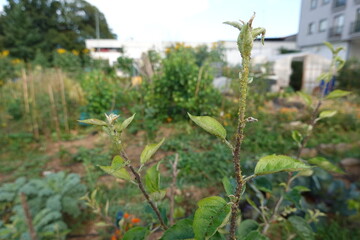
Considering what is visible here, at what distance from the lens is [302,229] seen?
84cm

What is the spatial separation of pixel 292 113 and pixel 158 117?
3488 millimetres

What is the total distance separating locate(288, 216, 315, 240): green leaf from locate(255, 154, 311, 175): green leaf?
58 cm

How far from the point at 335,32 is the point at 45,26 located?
29.6 m

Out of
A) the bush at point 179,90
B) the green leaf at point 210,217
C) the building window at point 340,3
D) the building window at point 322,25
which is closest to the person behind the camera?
the green leaf at point 210,217

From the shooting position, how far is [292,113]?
18.7 feet

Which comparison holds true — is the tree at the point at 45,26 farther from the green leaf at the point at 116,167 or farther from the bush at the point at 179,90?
the green leaf at the point at 116,167

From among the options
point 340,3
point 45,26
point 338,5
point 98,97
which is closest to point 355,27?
point 340,3

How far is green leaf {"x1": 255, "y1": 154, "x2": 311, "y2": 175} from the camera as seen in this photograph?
1.36ft

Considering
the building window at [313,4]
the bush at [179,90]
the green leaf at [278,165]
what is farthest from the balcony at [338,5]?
the green leaf at [278,165]

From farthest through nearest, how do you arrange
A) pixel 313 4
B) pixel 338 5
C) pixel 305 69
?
pixel 313 4, pixel 338 5, pixel 305 69

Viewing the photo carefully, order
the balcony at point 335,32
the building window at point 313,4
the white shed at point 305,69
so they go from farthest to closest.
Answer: the building window at point 313,4
the balcony at point 335,32
the white shed at point 305,69

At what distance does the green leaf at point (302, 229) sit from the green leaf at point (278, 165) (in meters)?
0.58

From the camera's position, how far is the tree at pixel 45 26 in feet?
71.6

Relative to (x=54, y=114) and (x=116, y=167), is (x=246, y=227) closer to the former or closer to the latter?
(x=116, y=167)
